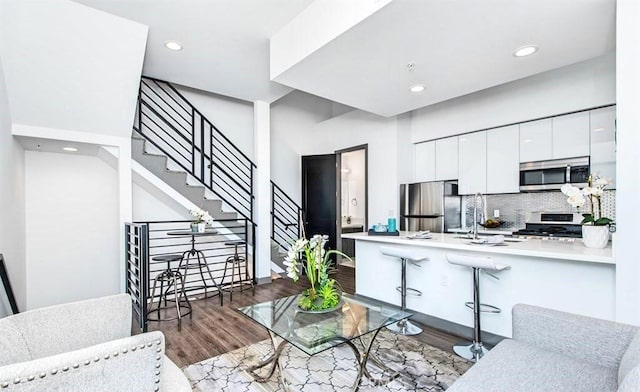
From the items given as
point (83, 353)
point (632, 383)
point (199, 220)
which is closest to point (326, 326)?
point (83, 353)

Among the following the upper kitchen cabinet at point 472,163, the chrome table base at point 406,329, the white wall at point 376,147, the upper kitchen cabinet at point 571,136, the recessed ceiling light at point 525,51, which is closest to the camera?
the recessed ceiling light at point 525,51

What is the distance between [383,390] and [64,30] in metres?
3.90

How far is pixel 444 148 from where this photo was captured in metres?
4.98

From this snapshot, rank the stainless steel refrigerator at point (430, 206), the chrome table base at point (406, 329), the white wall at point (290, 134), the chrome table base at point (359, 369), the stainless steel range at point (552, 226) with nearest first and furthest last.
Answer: the chrome table base at point (359, 369), the chrome table base at point (406, 329), the stainless steel range at point (552, 226), the stainless steel refrigerator at point (430, 206), the white wall at point (290, 134)

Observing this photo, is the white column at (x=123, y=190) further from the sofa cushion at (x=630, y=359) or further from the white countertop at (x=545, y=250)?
the sofa cushion at (x=630, y=359)

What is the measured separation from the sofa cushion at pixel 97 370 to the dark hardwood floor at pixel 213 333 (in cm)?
162

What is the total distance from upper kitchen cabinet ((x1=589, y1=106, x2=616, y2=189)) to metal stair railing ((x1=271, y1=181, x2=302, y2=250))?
4.45m

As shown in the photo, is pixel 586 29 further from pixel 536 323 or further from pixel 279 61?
pixel 279 61

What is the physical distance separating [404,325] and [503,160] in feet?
9.03

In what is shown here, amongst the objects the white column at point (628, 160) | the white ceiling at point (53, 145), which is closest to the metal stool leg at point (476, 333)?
the white column at point (628, 160)

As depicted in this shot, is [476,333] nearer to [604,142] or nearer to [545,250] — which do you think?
[545,250]

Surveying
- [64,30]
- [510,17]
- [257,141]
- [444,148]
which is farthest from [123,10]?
[444,148]

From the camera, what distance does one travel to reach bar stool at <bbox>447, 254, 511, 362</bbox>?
2.51 m

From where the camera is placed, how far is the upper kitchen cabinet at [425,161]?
16.9 feet
